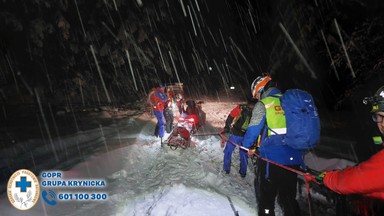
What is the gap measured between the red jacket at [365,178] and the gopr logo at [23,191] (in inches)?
182

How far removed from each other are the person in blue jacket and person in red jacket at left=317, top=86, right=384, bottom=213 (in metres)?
0.94

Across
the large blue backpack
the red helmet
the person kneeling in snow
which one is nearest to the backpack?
the person kneeling in snow

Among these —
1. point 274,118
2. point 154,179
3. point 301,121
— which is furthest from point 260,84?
point 154,179

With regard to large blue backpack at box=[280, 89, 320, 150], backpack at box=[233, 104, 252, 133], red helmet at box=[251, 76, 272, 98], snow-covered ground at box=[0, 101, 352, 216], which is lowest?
snow-covered ground at box=[0, 101, 352, 216]

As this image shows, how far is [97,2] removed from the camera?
49.3ft

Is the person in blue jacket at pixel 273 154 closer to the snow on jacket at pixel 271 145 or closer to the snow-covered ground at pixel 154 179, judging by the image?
the snow on jacket at pixel 271 145

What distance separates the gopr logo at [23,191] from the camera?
4468 mm

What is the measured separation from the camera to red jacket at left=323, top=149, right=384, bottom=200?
2057 mm

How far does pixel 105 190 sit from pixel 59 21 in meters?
10.4

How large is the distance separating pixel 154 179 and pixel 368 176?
464 centimetres

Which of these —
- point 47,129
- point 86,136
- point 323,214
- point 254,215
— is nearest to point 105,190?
point 254,215

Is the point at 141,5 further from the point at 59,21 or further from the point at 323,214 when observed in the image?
the point at 323,214

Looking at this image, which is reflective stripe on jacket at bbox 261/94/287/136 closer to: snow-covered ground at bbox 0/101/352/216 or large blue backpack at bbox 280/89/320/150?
large blue backpack at bbox 280/89/320/150

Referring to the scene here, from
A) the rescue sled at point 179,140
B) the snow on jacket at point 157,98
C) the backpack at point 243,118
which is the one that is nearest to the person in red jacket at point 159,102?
the snow on jacket at point 157,98
